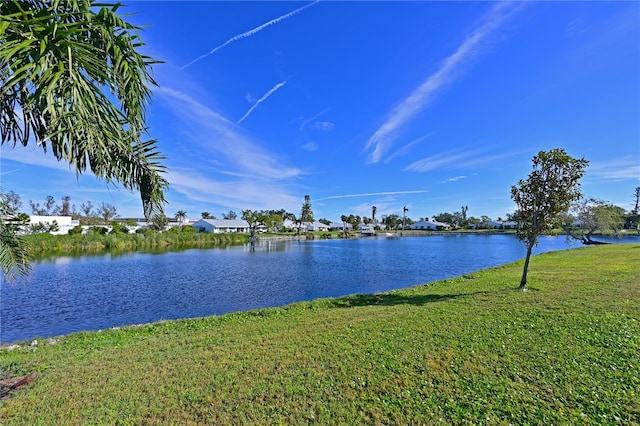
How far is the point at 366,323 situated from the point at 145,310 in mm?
11299

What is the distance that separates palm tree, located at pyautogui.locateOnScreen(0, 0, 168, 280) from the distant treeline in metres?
35.0

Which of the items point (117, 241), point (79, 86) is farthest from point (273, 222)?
point (79, 86)

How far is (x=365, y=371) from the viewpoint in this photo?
4.77m

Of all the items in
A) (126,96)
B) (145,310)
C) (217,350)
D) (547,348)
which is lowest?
(145,310)

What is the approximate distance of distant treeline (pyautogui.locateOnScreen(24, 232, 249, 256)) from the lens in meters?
37.1

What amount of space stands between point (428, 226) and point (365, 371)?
131m

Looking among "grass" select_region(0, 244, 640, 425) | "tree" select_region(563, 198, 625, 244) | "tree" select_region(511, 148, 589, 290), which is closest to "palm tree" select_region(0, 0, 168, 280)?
"grass" select_region(0, 244, 640, 425)

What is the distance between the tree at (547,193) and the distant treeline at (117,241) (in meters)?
39.0

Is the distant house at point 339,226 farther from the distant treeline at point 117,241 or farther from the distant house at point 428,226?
the distant treeline at point 117,241

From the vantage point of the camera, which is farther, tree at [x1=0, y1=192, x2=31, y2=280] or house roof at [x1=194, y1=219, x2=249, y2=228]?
house roof at [x1=194, y1=219, x2=249, y2=228]

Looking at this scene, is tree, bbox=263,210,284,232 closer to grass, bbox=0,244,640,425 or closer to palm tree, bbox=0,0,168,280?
grass, bbox=0,244,640,425

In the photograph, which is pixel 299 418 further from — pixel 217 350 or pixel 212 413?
pixel 217 350

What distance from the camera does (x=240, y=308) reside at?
13445mm

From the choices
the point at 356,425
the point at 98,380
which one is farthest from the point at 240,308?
the point at 356,425
